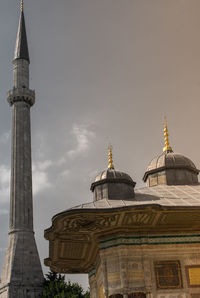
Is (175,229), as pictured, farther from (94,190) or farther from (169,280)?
(94,190)

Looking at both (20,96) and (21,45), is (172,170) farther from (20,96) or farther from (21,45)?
(21,45)

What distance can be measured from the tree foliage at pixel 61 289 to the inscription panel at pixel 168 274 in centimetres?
1974

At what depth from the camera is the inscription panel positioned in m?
13.1

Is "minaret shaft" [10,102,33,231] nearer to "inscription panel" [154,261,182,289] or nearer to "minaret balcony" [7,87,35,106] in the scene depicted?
"minaret balcony" [7,87,35,106]

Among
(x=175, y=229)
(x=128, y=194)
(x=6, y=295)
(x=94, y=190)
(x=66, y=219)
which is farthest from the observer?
(x=6, y=295)

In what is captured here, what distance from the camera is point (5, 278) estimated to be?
120 feet

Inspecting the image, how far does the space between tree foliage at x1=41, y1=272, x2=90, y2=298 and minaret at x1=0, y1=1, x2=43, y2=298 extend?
2008mm

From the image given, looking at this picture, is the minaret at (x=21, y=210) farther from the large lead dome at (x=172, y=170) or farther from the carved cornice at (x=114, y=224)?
the carved cornice at (x=114, y=224)

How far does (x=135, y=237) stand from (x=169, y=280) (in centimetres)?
170

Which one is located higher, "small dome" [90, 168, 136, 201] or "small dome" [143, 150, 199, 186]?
"small dome" [143, 150, 199, 186]

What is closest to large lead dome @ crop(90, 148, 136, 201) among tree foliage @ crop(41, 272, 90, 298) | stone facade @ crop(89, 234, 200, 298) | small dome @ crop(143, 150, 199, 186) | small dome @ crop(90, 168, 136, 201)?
small dome @ crop(90, 168, 136, 201)

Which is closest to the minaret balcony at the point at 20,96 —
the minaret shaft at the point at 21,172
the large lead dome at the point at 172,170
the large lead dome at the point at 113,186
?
the minaret shaft at the point at 21,172

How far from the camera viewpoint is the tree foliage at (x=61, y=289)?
32.5 metres

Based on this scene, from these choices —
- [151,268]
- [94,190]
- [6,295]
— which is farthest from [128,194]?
[6,295]
